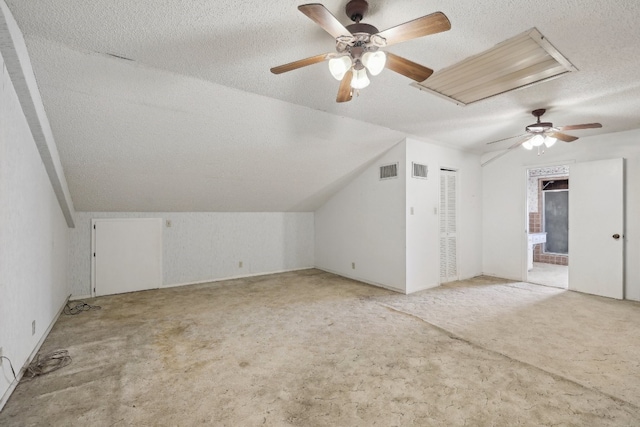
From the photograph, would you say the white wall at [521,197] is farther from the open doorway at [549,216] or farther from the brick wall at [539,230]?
the brick wall at [539,230]

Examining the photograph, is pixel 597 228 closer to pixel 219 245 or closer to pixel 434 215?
pixel 434 215

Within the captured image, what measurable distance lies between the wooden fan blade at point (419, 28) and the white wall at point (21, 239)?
2575mm

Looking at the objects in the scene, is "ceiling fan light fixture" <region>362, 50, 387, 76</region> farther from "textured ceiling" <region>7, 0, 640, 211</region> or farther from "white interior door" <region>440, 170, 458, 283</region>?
"white interior door" <region>440, 170, 458, 283</region>

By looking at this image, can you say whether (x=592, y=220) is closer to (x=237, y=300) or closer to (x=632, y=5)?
(x=632, y=5)

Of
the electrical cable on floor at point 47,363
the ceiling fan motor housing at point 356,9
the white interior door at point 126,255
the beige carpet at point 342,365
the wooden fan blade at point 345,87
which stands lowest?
the beige carpet at point 342,365

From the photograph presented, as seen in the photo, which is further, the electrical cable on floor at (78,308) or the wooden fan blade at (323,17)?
the electrical cable on floor at (78,308)

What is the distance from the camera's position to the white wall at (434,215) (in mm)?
4676

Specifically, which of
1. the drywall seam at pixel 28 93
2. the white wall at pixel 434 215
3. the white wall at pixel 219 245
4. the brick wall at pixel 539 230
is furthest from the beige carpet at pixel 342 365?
the brick wall at pixel 539 230

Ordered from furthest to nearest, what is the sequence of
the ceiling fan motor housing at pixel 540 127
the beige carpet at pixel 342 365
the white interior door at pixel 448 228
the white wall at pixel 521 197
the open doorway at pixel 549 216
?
the open doorway at pixel 549 216 → the white interior door at pixel 448 228 → the white wall at pixel 521 197 → the ceiling fan motor housing at pixel 540 127 → the beige carpet at pixel 342 365

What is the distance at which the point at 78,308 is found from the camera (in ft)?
12.8

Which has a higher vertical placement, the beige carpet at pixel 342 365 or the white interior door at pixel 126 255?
the white interior door at pixel 126 255

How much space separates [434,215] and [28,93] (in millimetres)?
5120

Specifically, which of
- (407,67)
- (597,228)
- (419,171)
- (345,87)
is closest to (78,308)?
(345,87)

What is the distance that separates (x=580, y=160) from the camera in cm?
490
